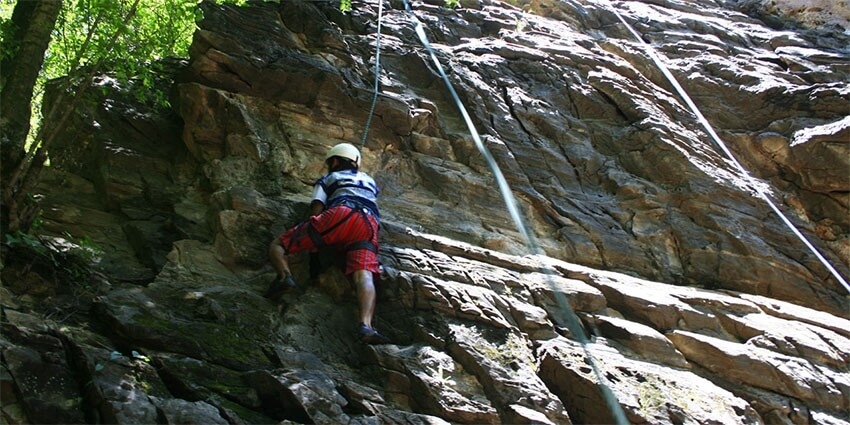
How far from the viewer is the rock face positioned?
4.94 meters

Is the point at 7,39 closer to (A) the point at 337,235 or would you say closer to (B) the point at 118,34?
(B) the point at 118,34

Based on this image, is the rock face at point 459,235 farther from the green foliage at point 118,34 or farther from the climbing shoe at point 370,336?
the green foliage at point 118,34

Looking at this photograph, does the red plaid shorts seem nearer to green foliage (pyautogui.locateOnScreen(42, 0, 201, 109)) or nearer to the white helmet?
the white helmet

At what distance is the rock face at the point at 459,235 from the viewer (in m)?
4.94

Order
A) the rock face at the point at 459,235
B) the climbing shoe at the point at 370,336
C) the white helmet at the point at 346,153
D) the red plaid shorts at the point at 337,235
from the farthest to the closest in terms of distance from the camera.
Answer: the white helmet at the point at 346,153
the red plaid shorts at the point at 337,235
the climbing shoe at the point at 370,336
the rock face at the point at 459,235

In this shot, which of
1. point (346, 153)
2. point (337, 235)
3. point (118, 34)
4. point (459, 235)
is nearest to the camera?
point (118, 34)

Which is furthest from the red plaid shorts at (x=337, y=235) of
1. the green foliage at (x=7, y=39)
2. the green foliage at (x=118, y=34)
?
the green foliage at (x=7, y=39)

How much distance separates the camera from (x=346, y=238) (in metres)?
6.26

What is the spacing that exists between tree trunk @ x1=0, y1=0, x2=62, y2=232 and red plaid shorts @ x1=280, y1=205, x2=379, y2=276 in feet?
8.33

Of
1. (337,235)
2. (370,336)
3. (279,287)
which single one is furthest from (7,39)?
(370,336)

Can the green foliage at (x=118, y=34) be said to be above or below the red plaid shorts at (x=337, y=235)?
above

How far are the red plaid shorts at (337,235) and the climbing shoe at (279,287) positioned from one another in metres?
0.38

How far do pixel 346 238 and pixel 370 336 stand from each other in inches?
45.8

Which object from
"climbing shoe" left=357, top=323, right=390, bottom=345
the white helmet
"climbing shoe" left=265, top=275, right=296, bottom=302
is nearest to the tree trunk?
"climbing shoe" left=265, top=275, right=296, bottom=302
